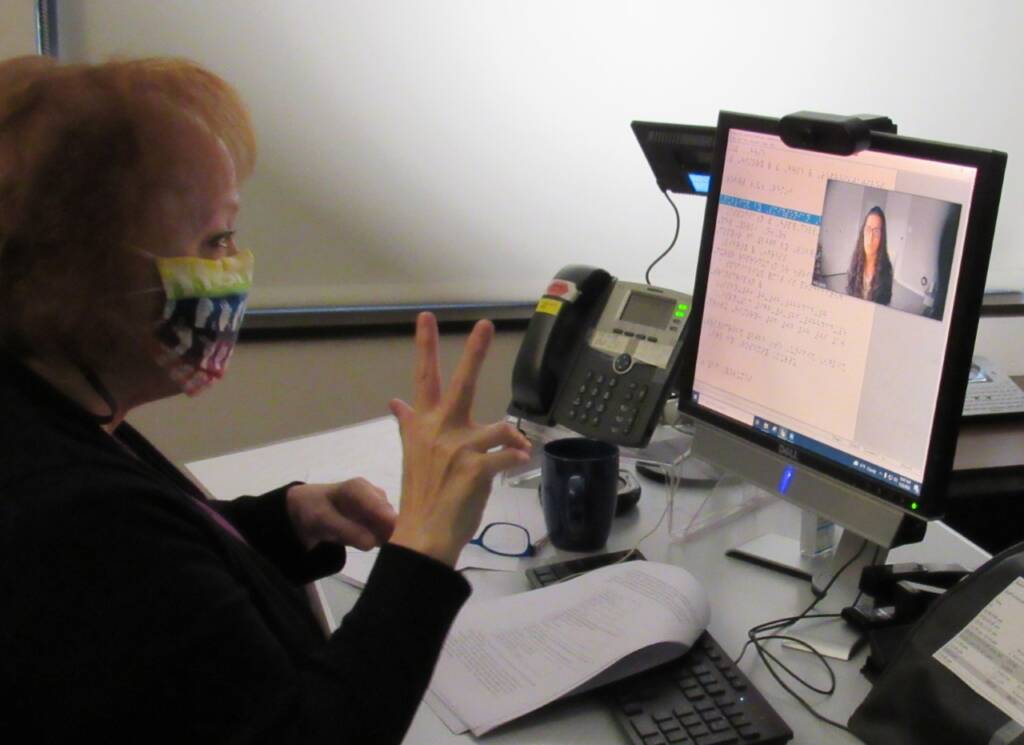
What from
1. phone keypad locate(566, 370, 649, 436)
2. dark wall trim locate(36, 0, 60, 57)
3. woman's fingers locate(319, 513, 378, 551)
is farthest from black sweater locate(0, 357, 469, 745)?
dark wall trim locate(36, 0, 60, 57)

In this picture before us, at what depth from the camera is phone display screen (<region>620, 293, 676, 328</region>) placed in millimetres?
1476

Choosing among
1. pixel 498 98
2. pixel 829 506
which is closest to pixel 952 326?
pixel 829 506

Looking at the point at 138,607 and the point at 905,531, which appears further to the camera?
the point at 905,531

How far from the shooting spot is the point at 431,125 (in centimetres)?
205

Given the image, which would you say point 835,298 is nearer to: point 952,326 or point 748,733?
point 952,326

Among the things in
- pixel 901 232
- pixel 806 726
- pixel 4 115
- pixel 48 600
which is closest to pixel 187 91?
pixel 4 115

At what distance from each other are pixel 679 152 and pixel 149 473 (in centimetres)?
95

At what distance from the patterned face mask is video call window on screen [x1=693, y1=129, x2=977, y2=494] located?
554mm

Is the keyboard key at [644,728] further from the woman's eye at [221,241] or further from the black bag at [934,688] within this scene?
the woman's eye at [221,241]

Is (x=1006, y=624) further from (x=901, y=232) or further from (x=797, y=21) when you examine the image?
(x=797, y=21)

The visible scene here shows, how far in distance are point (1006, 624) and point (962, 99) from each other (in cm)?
187

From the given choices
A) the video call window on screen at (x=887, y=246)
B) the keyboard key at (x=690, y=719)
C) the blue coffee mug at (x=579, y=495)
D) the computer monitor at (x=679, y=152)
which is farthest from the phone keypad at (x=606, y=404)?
the keyboard key at (x=690, y=719)

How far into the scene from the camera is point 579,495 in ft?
3.92

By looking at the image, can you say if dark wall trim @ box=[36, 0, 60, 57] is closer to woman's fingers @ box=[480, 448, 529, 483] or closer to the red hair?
the red hair
